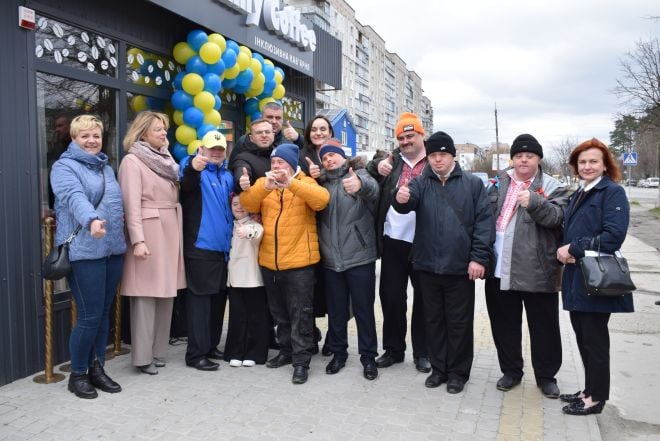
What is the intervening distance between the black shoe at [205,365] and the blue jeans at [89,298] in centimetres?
83

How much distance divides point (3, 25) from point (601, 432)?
4973 millimetres

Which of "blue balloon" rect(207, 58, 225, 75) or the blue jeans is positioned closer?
the blue jeans

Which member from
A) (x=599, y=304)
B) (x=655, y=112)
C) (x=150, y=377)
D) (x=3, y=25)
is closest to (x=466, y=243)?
(x=599, y=304)

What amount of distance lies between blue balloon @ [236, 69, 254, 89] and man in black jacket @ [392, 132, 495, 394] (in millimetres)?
3005

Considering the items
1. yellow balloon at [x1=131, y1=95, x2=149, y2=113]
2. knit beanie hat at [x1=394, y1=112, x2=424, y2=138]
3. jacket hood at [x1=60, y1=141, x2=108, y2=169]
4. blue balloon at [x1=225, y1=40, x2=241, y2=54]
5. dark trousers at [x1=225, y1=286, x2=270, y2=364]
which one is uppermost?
blue balloon at [x1=225, y1=40, x2=241, y2=54]

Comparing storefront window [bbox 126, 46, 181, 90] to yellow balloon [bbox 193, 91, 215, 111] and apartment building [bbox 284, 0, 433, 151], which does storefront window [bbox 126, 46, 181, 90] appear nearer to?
yellow balloon [bbox 193, 91, 215, 111]

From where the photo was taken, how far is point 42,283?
4.30 meters

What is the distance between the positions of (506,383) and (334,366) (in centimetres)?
133

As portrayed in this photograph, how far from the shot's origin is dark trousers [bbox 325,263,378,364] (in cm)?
436

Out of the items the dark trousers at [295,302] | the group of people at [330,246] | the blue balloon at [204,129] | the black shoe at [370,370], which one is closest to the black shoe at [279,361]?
the group of people at [330,246]

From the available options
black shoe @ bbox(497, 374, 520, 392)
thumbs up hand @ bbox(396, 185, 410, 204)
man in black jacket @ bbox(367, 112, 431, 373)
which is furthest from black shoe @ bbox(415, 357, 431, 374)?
thumbs up hand @ bbox(396, 185, 410, 204)

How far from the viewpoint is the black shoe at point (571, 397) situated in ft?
12.5

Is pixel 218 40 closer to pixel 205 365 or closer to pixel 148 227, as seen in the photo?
pixel 148 227

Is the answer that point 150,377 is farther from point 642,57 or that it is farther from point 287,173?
point 642,57
